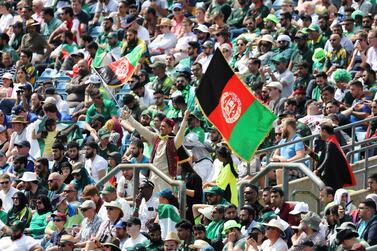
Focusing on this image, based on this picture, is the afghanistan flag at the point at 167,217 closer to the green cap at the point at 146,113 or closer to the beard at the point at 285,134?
the beard at the point at 285,134

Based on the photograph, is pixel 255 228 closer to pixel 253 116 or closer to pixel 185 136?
pixel 253 116

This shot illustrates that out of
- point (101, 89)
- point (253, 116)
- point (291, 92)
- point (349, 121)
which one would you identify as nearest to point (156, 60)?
point (101, 89)

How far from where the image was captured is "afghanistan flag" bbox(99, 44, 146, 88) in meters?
25.9

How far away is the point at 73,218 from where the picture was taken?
21469 mm

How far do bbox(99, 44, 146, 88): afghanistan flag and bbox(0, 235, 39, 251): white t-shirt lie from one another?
5301 mm

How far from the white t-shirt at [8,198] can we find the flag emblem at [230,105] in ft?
11.9

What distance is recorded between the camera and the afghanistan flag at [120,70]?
84.8 ft

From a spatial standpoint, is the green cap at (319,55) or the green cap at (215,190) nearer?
the green cap at (215,190)

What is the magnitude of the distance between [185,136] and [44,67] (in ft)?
21.9

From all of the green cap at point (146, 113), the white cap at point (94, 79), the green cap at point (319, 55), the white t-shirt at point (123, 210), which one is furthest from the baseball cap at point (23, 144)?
the green cap at point (319, 55)

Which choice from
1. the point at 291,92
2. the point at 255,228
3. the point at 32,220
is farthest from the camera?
the point at 291,92

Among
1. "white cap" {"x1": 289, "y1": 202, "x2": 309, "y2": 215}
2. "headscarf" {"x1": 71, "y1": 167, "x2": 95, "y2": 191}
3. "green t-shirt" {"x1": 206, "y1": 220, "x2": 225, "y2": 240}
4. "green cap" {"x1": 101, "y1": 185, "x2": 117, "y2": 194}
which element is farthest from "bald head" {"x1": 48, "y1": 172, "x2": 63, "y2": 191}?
"white cap" {"x1": 289, "y1": 202, "x2": 309, "y2": 215}

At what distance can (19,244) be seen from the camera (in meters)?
20.8

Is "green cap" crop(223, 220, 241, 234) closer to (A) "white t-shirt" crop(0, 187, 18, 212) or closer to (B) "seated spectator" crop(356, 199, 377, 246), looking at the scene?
(B) "seated spectator" crop(356, 199, 377, 246)
